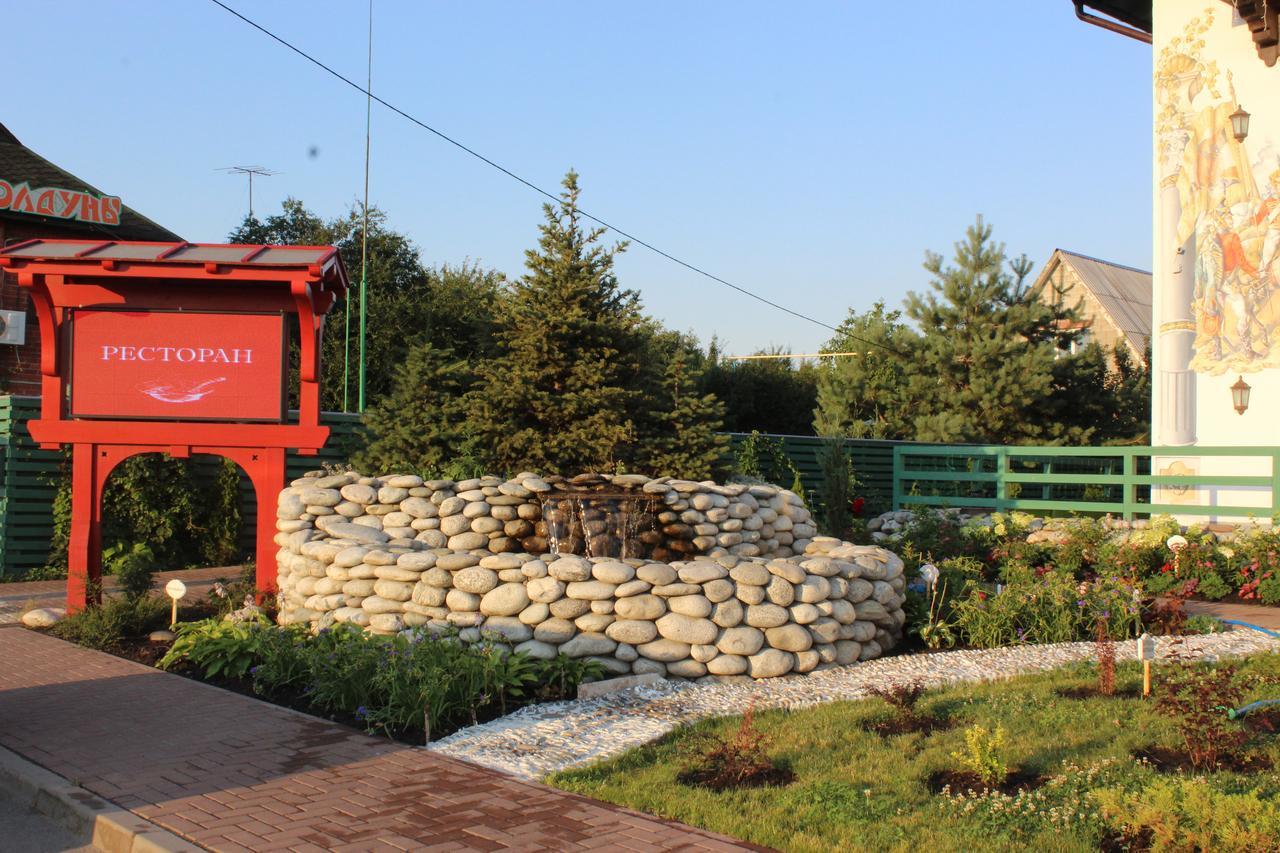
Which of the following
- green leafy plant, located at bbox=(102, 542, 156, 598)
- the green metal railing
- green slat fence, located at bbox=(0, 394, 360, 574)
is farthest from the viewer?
the green metal railing

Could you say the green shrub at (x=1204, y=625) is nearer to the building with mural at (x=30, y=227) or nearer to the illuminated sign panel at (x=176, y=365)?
the illuminated sign panel at (x=176, y=365)

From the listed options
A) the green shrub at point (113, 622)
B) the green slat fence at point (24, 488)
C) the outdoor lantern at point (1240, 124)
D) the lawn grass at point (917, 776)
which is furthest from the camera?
the outdoor lantern at point (1240, 124)

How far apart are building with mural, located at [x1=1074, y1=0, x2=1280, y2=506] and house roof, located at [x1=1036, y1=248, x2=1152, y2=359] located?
1623cm

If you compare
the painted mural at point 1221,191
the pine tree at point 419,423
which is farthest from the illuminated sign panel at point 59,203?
the painted mural at point 1221,191

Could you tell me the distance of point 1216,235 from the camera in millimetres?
19453

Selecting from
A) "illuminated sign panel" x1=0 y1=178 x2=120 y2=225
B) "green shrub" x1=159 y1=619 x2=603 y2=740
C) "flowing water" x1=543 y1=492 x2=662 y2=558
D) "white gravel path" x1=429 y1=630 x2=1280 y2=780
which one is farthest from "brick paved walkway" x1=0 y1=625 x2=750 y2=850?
"illuminated sign panel" x1=0 y1=178 x2=120 y2=225

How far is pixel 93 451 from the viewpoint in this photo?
35.8ft

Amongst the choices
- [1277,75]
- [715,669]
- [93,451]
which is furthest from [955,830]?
[1277,75]

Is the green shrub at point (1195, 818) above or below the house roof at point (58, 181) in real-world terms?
below

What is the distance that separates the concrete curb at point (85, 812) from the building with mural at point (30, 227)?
15.3 meters

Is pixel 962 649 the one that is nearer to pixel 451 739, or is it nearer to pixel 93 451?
pixel 451 739

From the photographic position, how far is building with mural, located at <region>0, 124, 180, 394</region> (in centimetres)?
1970

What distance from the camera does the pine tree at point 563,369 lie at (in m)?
13.5

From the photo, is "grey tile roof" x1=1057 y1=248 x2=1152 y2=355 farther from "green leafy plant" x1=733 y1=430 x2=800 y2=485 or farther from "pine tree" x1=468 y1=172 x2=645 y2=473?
"pine tree" x1=468 y1=172 x2=645 y2=473
